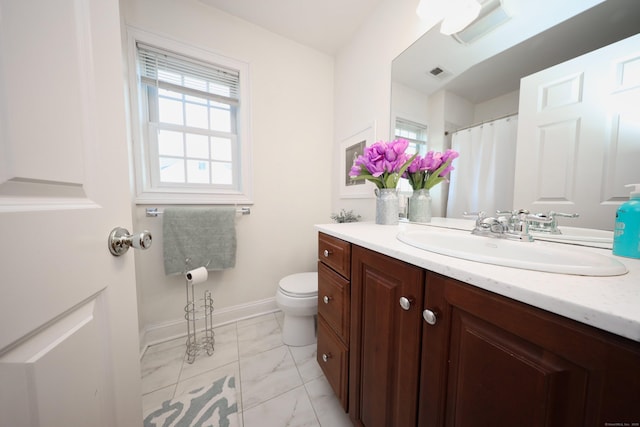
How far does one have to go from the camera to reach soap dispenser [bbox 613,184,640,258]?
47cm

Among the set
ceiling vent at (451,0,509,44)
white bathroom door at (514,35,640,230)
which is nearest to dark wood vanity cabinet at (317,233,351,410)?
white bathroom door at (514,35,640,230)

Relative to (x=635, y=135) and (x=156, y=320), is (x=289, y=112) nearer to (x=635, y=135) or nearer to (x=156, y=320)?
(x=635, y=135)

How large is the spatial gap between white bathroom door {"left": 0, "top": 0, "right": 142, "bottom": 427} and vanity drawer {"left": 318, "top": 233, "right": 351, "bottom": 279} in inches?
27.0

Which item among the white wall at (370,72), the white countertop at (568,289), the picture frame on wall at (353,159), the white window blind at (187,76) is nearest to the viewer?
the white countertop at (568,289)

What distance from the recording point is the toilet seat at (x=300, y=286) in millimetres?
1305

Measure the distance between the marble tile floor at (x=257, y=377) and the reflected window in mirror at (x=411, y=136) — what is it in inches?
49.5

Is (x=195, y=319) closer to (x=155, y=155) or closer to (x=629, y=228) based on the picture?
(x=155, y=155)

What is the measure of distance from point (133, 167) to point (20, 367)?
1398 mm

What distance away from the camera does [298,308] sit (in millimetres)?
1304

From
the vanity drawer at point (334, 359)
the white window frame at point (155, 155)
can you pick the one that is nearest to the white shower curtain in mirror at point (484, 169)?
the vanity drawer at point (334, 359)

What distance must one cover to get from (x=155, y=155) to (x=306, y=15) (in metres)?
1.53

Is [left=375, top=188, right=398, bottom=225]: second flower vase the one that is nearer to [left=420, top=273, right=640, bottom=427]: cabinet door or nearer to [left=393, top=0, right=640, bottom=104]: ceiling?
[left=393, top=0, right=640, bottom=104]: ceiling

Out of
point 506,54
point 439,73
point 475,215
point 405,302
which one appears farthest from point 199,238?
point 506,54

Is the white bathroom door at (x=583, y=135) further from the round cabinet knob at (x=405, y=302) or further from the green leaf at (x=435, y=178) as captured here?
the round cabinet knob at (x=405, y=302)
